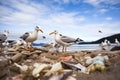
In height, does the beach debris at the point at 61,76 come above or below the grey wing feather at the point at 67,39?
below

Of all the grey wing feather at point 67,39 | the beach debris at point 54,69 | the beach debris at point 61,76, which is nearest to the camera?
the beach debris at point 61,76

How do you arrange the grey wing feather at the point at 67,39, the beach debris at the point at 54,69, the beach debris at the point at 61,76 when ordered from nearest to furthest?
the beach debris at the point at 61,76 < the beach debris at the point at 54,69 < the grey wing feather at the point at 67,39

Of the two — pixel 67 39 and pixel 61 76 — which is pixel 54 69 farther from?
pixel 67 39

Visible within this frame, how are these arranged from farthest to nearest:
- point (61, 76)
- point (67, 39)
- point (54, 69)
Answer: point (67, 39), point (54, 69), point (61, 76)

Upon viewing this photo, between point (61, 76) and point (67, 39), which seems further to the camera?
point (67, 39)

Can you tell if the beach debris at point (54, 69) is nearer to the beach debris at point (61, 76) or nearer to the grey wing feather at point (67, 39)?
the beach debris at point (61, 76)

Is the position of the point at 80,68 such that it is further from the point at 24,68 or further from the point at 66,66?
the point at 24,68

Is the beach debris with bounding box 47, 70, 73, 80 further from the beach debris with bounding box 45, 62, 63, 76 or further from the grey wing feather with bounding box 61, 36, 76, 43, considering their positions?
the grey wing feather with bounding box 61, 36, 76, 43

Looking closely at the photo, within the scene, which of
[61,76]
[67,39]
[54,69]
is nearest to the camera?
[61,76]

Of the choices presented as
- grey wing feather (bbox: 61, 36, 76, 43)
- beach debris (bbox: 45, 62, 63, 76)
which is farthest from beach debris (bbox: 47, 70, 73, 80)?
grey wing feather (bbox: 61, 36, 76, 43)

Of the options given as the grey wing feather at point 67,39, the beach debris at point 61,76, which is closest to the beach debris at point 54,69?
the beach debris at point 61,76

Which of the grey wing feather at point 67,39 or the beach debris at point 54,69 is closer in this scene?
the beach debris at point 54,69

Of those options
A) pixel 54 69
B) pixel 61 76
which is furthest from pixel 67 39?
pixel 61 76

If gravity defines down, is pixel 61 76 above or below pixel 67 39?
below
